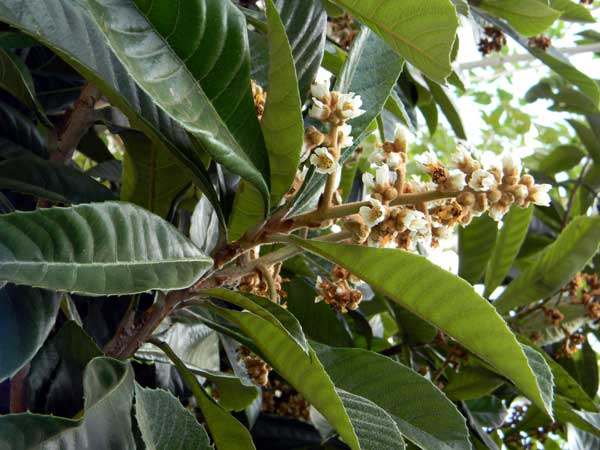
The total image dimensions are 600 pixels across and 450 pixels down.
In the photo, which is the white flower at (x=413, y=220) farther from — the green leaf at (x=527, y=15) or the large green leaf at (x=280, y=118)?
the green leaf at (x=527, y=15)

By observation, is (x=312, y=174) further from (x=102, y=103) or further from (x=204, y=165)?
(x=102, y=103)

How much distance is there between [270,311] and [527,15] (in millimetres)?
978

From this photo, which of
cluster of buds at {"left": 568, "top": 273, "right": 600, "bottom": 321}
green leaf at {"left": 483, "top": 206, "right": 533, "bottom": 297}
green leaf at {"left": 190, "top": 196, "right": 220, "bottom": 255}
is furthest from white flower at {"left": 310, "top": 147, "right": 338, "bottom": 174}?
cluster of buds at {"left": 568, "top": 273, "right": 600, "bottom": 321}

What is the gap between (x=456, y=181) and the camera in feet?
2.33

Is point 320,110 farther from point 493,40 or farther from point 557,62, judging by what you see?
point 493,40

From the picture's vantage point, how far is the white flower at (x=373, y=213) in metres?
0.68

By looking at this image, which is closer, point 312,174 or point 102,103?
point 312,174

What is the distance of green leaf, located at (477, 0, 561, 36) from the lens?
4.51ft

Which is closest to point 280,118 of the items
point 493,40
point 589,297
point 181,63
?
point 181,63

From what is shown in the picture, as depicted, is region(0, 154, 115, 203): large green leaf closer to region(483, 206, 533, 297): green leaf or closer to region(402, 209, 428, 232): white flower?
region(402, 209, 428, 232): white flower

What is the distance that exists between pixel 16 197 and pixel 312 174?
54 cm

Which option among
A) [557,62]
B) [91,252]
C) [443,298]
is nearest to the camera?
[91,252]

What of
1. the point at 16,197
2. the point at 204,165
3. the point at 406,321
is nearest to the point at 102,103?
the point at 16,197

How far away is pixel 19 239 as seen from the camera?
1.76ft
